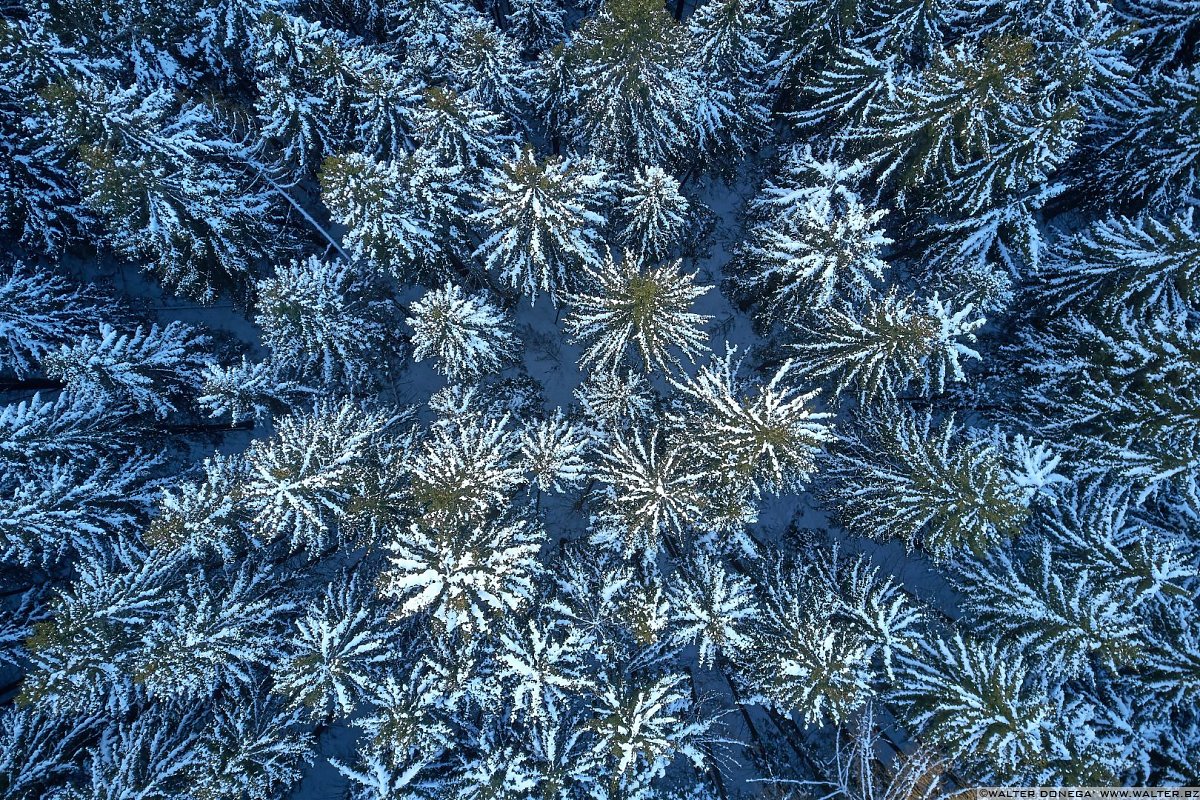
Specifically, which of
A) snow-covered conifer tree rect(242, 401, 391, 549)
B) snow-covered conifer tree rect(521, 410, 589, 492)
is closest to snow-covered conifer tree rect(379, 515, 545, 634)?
snow-covered conifer tree rect(521, 410, 589, 492)

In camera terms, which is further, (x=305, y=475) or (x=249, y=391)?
(x=249, y=391)

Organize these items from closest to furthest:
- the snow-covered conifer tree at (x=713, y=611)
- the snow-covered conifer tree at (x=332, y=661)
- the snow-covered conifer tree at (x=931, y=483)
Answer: the snow-covered conifer tree at (x=332, y=661) → the snow-covered conifer tree at (x=931, y=483) → the snow-covered conifer tree at (x=713, y=611)

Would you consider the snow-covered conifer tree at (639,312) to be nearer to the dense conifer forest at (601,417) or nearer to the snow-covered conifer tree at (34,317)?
the dense conifer forest at (601,417)

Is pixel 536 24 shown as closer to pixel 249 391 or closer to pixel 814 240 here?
pixel 814 240

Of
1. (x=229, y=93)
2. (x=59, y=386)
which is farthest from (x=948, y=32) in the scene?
(x=59, y=386)

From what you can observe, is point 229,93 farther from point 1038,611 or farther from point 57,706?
point 1038,611

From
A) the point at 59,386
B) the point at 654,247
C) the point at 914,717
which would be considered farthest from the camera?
the point at 59,386

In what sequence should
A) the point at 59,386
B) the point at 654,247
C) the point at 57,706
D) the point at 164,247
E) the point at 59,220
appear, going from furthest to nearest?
the point at 59,386
the point at 59,220
the point at 654,247
the point at 164,247
the point at 57,706

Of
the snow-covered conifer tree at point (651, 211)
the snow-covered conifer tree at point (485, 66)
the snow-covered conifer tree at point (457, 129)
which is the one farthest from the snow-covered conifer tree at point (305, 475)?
the snow-covered conifer tree at point (485, 66)

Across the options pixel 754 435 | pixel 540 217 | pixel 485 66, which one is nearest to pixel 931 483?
pixel 754 435
